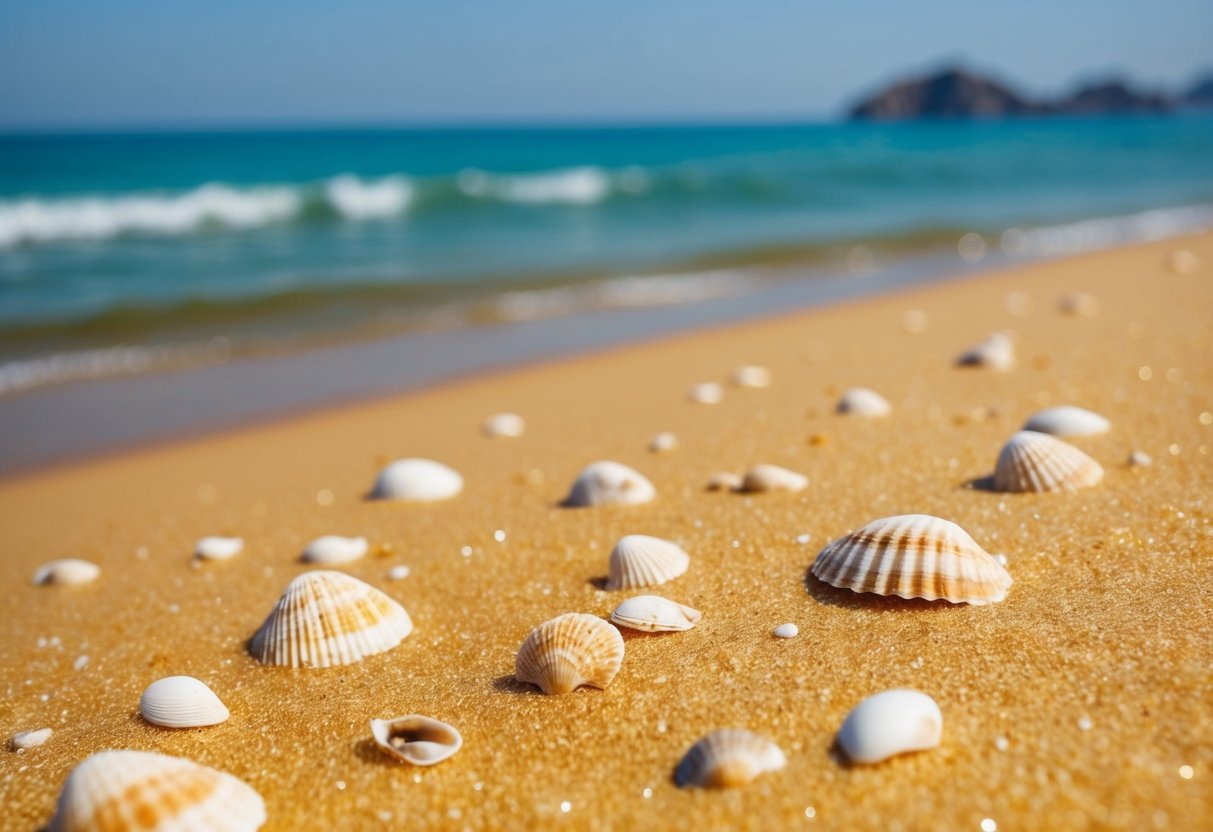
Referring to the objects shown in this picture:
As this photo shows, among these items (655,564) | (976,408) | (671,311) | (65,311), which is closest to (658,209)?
(671,311)

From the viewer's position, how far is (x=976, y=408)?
4.45m

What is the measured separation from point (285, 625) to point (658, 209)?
56.9 feet

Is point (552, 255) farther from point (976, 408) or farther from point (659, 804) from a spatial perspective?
point (659, 804)

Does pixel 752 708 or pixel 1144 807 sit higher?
pixel 1144 807

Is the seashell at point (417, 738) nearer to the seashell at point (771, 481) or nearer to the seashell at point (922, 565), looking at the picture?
the seashell at point (922, 565)

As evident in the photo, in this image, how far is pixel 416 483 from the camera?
13.6 feet

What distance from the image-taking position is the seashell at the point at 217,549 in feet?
12.2


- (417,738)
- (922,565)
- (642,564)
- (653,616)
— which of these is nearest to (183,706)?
(417,738)

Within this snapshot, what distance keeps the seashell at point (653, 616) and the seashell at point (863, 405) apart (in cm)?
217

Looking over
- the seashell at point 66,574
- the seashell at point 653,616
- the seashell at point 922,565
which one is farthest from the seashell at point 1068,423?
the seashell at point 66,574

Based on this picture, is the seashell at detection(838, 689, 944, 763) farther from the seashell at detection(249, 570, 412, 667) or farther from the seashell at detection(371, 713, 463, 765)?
the seashell at detection(249, 570, 412, 667)

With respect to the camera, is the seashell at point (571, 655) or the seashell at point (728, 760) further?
the seashell at point (571, 655)

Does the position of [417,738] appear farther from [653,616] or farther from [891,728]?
[891,728]

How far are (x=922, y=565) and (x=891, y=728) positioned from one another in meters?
0.71
